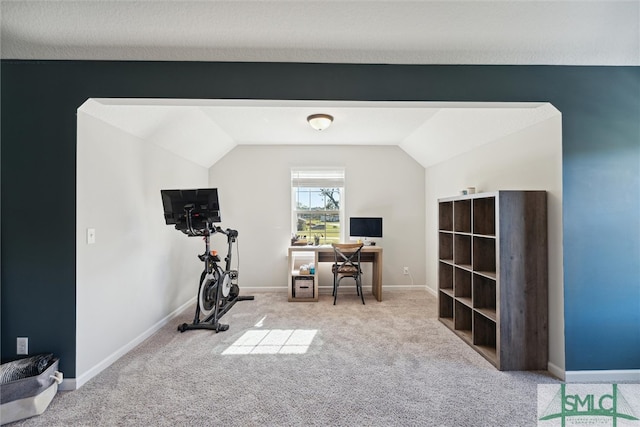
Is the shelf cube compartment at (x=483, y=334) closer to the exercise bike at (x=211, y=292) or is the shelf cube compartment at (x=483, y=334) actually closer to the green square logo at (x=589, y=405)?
the green square logo at (x=589, y=405)

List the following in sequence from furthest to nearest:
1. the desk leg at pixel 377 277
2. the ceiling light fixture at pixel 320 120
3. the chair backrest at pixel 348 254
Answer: the desk leg at pixel 377 277, the chair backrest at pixel 348 254, the ceiling light fixture at pixel 320 120

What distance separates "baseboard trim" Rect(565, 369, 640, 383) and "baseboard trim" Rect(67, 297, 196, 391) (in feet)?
12.0

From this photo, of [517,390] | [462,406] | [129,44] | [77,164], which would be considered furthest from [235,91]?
[517,390]

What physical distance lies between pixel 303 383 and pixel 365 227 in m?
2.88

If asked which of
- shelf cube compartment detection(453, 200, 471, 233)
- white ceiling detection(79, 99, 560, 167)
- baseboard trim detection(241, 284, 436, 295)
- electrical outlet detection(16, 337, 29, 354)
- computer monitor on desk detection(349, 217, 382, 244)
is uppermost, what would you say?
white ceiling detection(79, 99, 560, 167)

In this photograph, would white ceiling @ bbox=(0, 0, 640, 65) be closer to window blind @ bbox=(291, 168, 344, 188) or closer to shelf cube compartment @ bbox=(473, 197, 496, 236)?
shelf cube compartment @ bbox=(473, 197, 496, 236)

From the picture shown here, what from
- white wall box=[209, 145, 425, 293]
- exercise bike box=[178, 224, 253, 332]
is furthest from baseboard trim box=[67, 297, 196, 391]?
white wall box=[209, 145, 425, 293]

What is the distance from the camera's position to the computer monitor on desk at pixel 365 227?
465cm

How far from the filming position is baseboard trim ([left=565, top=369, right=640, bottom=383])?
6.93ft

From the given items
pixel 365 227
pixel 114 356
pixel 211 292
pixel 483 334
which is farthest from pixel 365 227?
pixel 114 356

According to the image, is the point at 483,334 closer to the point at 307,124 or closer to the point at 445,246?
the point at 445,246

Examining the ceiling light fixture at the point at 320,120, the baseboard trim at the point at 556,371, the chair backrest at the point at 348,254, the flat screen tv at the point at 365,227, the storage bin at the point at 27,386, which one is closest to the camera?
the storage bin at the point at 27,386

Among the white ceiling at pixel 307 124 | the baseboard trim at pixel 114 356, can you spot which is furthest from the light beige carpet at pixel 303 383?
the white ceiling at pixel 307 124

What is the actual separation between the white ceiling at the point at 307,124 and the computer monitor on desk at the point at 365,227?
1.27 metres
